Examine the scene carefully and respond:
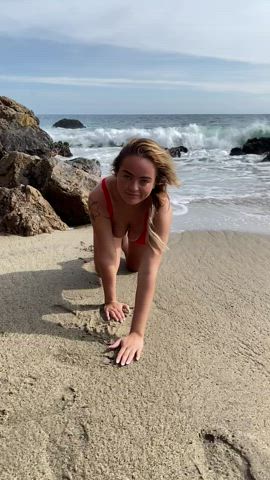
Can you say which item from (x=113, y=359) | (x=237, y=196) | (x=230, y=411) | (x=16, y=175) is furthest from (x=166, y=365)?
(x=237, y=196)

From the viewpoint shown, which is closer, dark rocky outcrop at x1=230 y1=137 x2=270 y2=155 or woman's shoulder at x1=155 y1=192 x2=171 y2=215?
woman's shoulder at x1=155 y1=192 x2=171 y2=215

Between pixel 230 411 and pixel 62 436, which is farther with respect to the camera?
pixel 230 411

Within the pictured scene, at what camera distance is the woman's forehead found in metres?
2.33

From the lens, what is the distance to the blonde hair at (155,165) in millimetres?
2344

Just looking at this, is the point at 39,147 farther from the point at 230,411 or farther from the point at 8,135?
the point at 230,411

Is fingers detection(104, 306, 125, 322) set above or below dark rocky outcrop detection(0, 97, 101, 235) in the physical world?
below

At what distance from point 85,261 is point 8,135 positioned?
233 inches

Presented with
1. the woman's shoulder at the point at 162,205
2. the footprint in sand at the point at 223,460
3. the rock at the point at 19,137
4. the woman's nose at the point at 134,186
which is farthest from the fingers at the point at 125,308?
the rock at the point at 19,137

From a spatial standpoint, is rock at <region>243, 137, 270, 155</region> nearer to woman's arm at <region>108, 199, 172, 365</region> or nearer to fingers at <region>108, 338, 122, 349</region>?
woman's arm at <region>108, 199, 172, 365</region>

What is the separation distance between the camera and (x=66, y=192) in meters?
4.84

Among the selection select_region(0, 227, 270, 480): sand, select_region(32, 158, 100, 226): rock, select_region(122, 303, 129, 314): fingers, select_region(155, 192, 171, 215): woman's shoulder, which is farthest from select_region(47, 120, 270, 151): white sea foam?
select_region(122, 303, 129, 314): fingers

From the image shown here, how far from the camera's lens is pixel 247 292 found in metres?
2.96

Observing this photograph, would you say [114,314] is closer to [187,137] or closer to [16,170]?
[16,170]

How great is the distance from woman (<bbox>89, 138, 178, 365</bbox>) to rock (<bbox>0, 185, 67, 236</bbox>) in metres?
1.54
